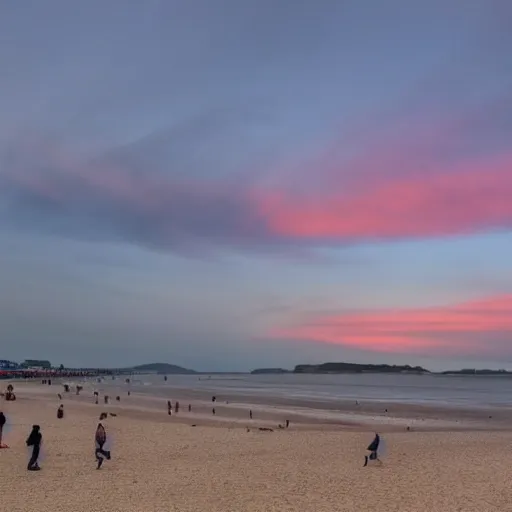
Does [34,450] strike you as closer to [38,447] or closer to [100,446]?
[38,447]

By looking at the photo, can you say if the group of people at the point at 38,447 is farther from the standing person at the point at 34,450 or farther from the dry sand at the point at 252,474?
the dry sand at the point at 252,474

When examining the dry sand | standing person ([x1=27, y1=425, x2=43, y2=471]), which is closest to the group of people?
standing person ([x1=27, y1=425, x2=43, y2=471])

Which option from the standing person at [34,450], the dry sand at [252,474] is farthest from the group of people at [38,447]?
the dry sand at [252,474]

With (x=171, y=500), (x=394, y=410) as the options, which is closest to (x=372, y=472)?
(x=171, y=500)

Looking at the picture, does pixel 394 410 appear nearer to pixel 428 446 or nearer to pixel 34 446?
pixel 428 446

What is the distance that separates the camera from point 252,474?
22.1 meters

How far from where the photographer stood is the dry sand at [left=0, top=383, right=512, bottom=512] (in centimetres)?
1730

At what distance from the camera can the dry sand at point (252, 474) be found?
17297mm

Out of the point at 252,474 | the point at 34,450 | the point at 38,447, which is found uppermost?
the point at 38,447

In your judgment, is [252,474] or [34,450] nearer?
[252,474]

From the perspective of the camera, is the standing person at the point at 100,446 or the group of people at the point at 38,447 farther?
the standing person at the point at 100,446

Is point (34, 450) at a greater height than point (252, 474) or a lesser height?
greater

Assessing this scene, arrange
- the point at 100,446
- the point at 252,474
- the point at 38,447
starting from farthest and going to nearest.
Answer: the point at 100,446
the point at 38,447
the point at 252,474

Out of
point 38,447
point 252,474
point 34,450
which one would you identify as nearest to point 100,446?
point 38,447
